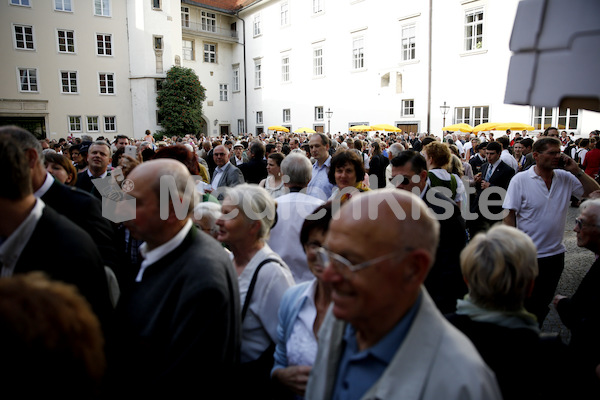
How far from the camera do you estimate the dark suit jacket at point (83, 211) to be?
2.48 metres

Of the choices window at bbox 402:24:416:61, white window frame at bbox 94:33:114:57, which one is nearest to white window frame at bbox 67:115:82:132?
white window frame at bbox 94:33:114:57

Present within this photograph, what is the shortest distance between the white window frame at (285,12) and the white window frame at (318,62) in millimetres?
4398

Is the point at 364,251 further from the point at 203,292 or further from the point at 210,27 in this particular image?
the point at 210,27

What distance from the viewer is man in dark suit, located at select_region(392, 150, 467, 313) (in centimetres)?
287

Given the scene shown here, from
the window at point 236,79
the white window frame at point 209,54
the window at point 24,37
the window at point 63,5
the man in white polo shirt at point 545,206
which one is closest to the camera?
the man in white polo shirt at point 545,206

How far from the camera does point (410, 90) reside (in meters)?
24.7

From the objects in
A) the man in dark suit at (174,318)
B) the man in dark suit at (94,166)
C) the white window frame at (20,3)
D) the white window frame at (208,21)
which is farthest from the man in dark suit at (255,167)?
the white window frame at (208,21)

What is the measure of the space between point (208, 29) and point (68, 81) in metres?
14.3

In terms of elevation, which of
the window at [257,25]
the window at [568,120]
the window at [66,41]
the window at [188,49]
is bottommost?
the window at [568,120]

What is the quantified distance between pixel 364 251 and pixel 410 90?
25.1 m

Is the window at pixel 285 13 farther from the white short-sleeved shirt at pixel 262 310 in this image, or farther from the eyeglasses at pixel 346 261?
the eyeglasses at pixel 346 261

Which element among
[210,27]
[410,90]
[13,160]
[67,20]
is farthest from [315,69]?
[13,160]

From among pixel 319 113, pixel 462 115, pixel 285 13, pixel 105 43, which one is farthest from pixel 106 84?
pixel 462 115

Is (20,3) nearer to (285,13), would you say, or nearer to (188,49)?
(188,49)
